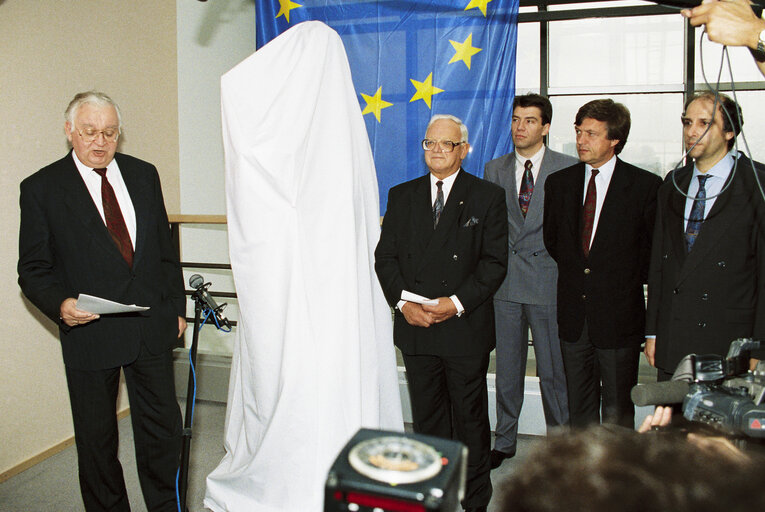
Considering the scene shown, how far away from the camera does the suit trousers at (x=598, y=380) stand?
2398 millimetres

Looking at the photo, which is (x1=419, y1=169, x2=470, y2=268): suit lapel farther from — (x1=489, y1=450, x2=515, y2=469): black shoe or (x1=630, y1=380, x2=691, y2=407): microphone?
(x1=630, y1=380, x2=691, y2=407): microphone

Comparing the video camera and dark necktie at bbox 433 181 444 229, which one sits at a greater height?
dark necktie at bbox 433 181 444 229

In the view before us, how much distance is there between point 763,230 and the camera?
77.0 inches

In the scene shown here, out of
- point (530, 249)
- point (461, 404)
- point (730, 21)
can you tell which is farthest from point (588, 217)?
point (730, 21)

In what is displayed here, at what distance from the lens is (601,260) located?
240cm

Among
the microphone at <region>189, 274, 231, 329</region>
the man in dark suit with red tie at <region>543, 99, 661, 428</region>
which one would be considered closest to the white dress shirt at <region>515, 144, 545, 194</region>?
the man in dark suit with red tie at <region>543, 99, 661, 428</region>

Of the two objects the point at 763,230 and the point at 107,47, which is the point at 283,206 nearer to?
the point at 763,230

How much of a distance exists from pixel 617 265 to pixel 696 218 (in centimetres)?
37

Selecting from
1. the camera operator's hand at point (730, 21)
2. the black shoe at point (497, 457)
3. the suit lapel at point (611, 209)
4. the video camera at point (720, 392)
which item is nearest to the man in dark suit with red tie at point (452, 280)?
the suit lapel at point (611, 209)

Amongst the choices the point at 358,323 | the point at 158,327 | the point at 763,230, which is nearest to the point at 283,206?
the point at 358,323

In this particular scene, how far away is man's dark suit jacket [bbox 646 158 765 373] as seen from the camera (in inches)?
77.9

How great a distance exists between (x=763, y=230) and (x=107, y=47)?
3.18 meters

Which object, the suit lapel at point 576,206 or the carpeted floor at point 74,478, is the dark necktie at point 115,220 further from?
the suit lapel at point 576,206

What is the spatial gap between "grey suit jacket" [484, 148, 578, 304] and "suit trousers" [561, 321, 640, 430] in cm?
30
